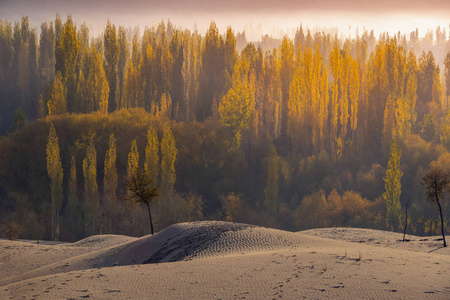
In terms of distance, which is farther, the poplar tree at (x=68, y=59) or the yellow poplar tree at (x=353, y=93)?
the poplar tree at (x=68, y=59)

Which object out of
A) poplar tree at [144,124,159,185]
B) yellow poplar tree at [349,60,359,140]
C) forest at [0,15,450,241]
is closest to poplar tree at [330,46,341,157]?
forest at [0,15,450,241]

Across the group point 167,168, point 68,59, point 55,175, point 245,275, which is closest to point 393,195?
point 167,168

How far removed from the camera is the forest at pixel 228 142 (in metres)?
40.4

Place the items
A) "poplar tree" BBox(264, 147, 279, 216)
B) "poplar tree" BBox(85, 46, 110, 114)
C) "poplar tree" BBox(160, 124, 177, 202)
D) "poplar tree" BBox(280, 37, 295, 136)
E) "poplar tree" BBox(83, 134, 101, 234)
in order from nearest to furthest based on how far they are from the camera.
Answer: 1. "poplar tree" BBox(83, 134, 101, 234)
2. "poplar tree" BBox(160, 124, 177, 202)
3. "poplar tree" BBox(264, 147, 279, 216)
4. "poplar tree" BBox(280, 37, 295, 136)
5. "poplar tree" BBox(85, 46, 110, 114)

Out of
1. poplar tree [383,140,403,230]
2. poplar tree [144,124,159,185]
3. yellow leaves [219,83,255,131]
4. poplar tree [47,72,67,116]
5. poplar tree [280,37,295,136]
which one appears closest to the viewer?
poplar tree [383,140,403,230]

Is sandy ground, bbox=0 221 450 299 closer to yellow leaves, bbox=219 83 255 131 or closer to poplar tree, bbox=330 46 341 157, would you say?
poplar tree, bbox=330 46 341 157

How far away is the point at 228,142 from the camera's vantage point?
51.1 metres

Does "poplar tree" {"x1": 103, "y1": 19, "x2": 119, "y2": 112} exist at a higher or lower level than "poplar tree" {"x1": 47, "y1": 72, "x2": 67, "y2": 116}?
higher

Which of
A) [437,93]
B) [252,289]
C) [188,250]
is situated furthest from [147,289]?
[437,93]

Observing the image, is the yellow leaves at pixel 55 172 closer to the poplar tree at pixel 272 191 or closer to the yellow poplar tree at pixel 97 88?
the yellow poplar tree at pixel 97 88

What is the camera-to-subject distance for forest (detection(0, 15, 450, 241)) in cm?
4044

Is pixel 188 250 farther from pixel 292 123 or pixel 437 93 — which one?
pixel 437 93

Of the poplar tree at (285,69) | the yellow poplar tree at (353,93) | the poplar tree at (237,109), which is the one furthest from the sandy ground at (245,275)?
the poplar tree at (285,69)

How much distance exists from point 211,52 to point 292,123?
14.5m
